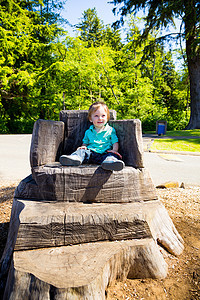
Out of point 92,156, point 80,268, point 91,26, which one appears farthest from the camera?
point 91,26

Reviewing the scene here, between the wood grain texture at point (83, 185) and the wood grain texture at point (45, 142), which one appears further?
the wood grain texture at point (45, 142)

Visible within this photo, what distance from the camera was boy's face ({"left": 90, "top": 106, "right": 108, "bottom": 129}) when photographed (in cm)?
252

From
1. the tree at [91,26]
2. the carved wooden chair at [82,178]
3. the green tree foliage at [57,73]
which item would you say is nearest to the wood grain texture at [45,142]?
the carved wooden chair at [82,178]

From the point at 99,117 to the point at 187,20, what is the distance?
1235 cm

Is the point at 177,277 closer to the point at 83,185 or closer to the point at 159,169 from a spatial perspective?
the point at 83,185

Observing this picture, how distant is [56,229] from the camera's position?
1672mm

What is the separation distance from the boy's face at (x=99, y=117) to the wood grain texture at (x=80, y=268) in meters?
1.36

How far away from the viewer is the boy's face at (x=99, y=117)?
2520mm

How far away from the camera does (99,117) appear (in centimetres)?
253

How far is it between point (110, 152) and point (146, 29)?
43.9 ft

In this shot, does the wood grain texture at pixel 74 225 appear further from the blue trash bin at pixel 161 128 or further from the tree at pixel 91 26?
the tree at pixel 91 26

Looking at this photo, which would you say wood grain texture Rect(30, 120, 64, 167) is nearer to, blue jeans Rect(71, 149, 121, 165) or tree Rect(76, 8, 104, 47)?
blue jeans Rect(71, 149, 121, 165)

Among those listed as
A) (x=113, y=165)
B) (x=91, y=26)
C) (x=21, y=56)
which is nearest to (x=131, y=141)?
(x=113, y=165)

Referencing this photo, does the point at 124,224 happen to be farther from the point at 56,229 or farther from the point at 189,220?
the point at 189,220
